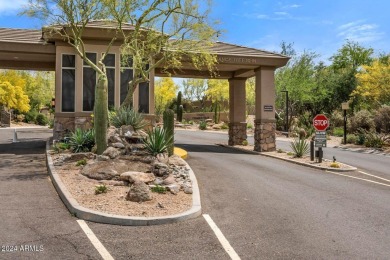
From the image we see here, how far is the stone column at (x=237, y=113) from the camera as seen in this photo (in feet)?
80.9

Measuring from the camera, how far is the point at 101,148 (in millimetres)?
12164

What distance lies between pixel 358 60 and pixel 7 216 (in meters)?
61.5

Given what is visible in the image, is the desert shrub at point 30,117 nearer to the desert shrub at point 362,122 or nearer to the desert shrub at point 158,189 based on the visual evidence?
the desert shrub at point 362,122

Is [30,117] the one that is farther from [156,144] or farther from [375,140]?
[156,144]

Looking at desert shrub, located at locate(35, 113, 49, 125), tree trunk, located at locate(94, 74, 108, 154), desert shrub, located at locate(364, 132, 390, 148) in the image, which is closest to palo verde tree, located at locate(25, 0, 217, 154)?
tree trunk, located at locate(94, 74, 108, 154)

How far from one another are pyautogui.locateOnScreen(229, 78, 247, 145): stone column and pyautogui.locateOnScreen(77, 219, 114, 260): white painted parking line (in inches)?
724

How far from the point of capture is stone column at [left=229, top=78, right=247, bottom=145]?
24672 millimetres

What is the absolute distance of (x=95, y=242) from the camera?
597 cm

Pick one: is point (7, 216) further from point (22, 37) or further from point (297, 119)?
point (297, 119)

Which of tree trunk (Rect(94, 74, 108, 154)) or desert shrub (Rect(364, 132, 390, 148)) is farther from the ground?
tree trunk (Rect(94, 74, 108, 154))

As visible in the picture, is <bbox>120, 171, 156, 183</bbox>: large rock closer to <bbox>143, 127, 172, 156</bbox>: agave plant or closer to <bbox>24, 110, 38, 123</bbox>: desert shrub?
<bbox>143, 127, 172, 156</bbox>: agave plant

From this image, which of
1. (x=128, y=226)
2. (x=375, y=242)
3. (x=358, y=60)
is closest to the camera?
(x=375, y=242)

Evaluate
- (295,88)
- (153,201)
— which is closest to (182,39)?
(153,201)

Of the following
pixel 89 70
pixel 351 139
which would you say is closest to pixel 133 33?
pixel 89 70
